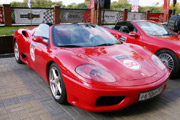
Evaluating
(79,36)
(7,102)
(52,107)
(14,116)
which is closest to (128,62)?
(79,36)

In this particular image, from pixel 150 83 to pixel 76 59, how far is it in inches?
40.8

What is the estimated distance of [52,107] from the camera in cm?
279

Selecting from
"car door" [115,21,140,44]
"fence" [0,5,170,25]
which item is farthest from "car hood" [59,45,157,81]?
"fence" [0,5,170,25]

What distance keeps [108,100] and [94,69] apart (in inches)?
17.0

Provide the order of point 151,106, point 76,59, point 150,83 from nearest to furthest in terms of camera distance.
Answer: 1. point 150,83
2. point 76,59
3. point 151,106

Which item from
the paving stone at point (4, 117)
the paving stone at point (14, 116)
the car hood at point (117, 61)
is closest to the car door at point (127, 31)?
the car hood at point (117, 61)

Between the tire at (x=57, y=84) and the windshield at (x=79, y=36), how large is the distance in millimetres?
457

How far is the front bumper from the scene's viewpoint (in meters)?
2.22

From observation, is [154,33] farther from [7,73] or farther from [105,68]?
[7,73]

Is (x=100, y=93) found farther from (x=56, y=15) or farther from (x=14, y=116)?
(x=56, y=15)

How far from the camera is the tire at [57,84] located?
2.65m

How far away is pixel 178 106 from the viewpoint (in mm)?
2832

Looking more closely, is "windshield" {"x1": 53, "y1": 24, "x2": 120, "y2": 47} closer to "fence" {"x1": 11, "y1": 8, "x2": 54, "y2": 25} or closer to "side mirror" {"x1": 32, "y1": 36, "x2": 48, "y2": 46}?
"side mirror" {"x1": 32, "y1": 36, "x2": 48, "y2": 46}

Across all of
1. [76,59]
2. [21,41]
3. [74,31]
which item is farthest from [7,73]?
[76,59]
